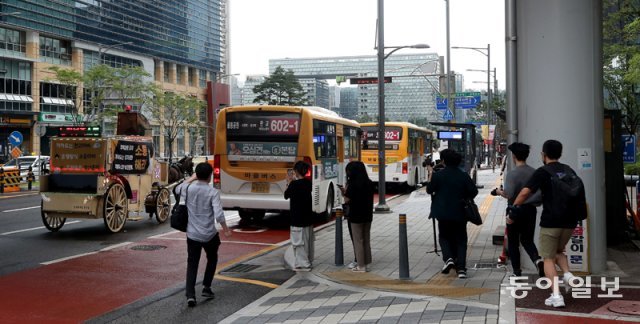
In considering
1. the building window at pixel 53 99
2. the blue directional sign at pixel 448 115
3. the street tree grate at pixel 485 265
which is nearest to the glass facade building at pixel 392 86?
the building window at pixel 53 99

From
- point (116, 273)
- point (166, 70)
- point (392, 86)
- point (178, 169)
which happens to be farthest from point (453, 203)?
point (166, 70)

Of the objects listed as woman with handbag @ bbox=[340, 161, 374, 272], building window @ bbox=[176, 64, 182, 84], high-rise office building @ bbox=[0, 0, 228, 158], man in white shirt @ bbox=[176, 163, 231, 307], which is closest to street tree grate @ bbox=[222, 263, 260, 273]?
woman with handbag @ bbox=[340, 161, 374, 272]

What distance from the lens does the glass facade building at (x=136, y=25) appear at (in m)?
55.8

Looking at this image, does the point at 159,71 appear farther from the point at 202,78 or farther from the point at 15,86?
the point at 15,86

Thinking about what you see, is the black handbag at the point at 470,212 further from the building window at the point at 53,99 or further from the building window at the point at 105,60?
the building window at the point at 105,60

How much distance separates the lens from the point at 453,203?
27.5 feet

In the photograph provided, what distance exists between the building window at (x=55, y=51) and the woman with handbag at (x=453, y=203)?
54.4 meters

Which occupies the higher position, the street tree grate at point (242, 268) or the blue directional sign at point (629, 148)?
the blue directional sign at point (629, 148)

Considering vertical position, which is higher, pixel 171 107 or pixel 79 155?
pixel 171 107

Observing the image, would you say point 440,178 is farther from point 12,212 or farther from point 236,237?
point 12,212

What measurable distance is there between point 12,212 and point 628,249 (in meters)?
15.9

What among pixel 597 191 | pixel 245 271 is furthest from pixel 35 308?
pixel 597 191

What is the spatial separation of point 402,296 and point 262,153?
7.87 metres

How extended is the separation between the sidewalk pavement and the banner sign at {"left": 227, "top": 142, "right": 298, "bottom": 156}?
12.7 ft
